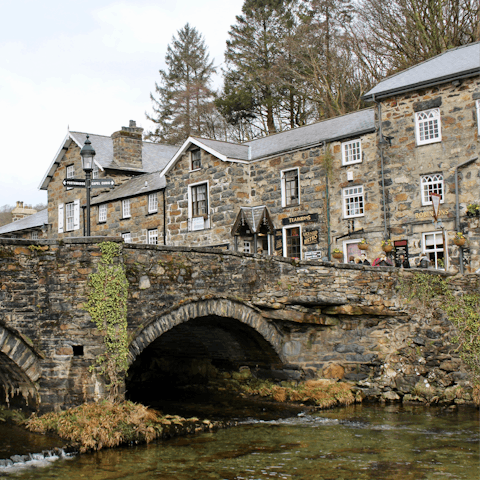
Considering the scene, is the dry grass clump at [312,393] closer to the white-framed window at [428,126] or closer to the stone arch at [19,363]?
the stone arch at [19,363]

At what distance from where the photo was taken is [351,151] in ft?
76.0

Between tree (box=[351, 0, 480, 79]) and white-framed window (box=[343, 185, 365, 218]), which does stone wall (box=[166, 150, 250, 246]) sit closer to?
white-framed window (box=[343, 185, 365, 218])

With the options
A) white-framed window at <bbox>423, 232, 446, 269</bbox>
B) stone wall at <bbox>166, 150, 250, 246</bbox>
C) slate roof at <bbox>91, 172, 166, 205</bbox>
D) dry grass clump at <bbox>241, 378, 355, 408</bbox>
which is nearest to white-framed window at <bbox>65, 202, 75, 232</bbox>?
slate roof at <bbox>91, 172, 166, 205</bbox>

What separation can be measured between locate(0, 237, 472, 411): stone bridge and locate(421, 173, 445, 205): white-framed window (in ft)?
16.3

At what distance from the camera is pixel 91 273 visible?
495 inches

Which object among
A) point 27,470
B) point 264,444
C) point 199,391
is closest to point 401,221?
point 199,391

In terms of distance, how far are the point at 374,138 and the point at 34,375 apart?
49.8 ft

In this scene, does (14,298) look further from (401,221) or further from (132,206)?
(132,206)

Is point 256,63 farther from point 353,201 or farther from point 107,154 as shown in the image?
point 353,201

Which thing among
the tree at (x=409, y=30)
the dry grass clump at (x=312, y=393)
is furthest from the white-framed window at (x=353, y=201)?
the tree at (x=409, y=30)

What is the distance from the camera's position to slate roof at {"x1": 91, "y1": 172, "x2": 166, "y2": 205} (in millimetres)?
29719

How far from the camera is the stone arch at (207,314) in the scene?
13.1 meters

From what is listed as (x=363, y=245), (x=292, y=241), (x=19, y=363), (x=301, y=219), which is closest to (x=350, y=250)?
(x=363, y=245)

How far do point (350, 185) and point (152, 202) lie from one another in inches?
419
